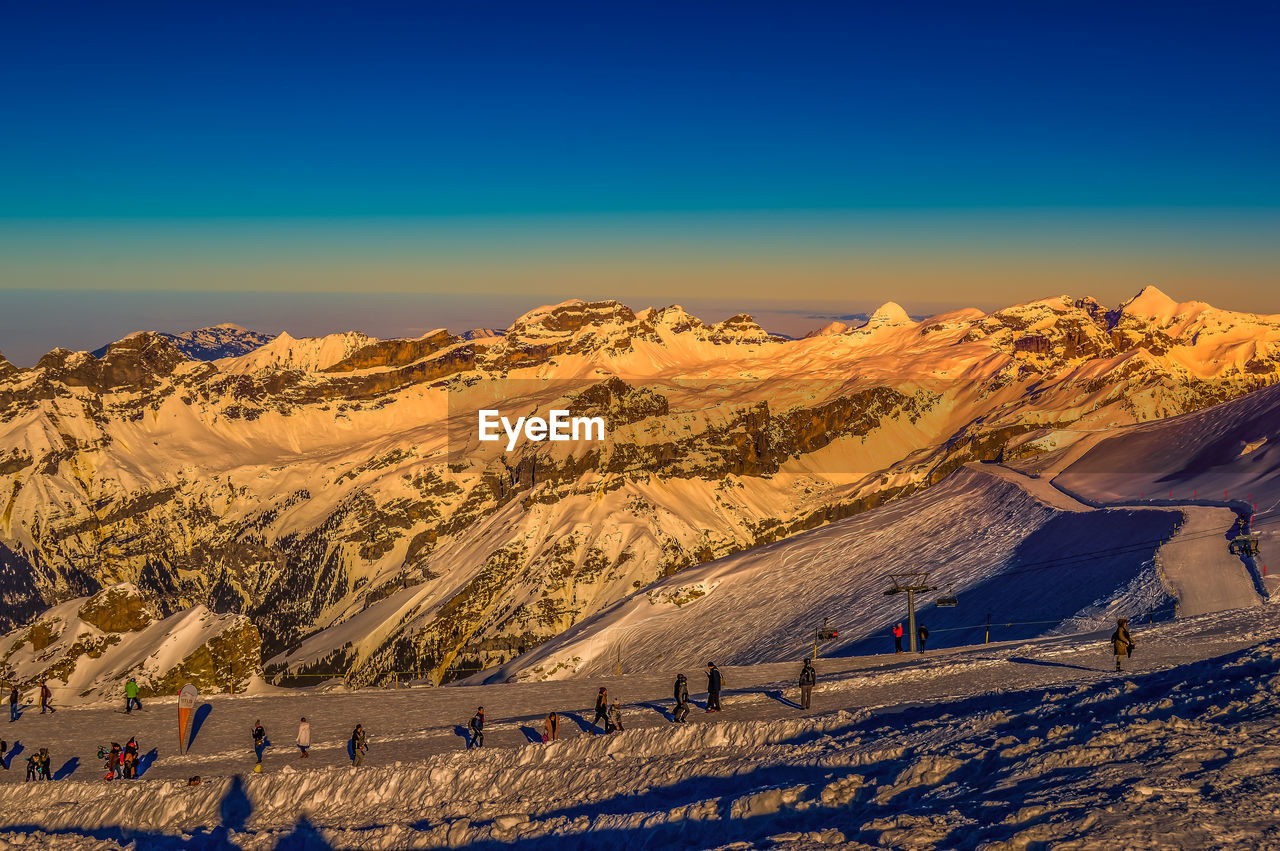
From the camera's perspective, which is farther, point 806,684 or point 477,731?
point 477,731

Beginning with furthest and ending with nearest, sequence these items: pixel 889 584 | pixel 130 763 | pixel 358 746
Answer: pixel 889 584 → pixel 130 763 → pixel 358 746

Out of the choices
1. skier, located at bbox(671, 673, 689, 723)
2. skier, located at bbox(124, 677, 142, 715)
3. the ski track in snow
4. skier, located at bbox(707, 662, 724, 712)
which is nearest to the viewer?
the ski track in snow

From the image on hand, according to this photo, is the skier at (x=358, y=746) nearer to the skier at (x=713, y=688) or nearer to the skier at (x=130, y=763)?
the skier at (x=130, y=763)

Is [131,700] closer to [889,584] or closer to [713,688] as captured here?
[713,688]

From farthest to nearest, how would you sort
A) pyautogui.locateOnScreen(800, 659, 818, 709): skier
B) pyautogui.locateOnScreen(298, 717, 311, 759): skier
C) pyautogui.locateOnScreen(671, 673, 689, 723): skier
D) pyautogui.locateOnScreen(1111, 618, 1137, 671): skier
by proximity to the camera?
pyautogui.locateOnScreen(298, 717, 311, 759): skier → pyautogui.locateOnScreen(1111, 618, 1137, 671): skier → pyautogui.locateOnScreen(800, 659, 818, 709): skier → pyautogui.locateOnScreen(671, 673, 689, 723): skier

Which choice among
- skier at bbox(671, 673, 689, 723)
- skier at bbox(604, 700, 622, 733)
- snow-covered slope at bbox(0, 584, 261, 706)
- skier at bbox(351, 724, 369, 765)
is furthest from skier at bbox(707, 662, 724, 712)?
snow-covered slope at bbox(0, 584, 261, 706)

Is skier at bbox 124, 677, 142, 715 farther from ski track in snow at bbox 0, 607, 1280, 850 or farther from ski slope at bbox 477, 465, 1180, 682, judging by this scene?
ski slope at bbox 477, 465, 1180, 682

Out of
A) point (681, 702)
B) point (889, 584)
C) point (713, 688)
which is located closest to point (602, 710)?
point (681, 702)

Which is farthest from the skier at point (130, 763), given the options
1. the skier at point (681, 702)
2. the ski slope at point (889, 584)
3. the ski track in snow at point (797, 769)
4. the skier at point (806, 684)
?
the ski slope at point (889, 584)

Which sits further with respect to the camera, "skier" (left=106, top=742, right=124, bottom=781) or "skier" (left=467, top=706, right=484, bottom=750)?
"skier" (left=106, top=742, right=124, bottom=781)
